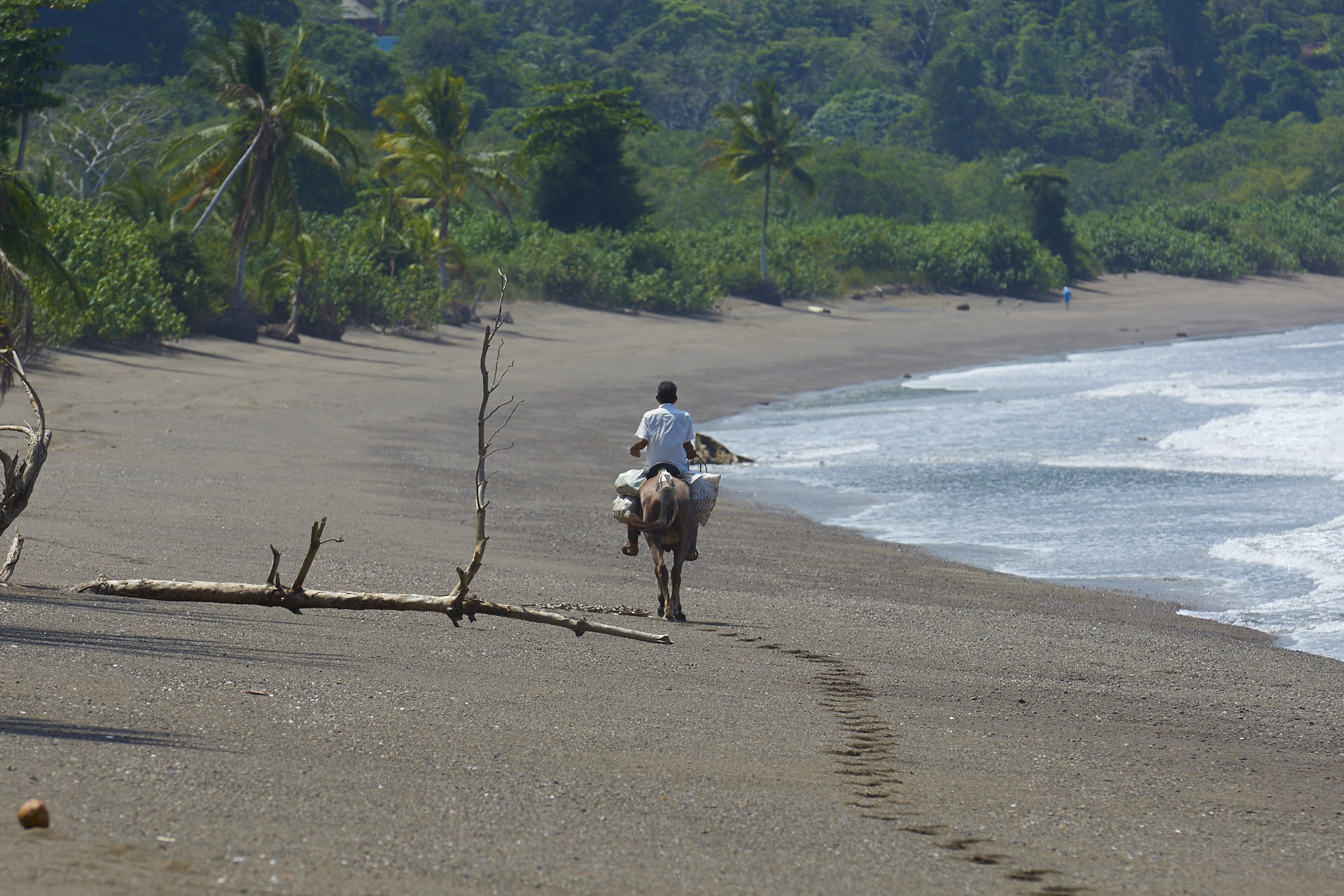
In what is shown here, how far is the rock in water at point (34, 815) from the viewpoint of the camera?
3.97 m

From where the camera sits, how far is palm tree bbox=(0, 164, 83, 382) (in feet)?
25.7

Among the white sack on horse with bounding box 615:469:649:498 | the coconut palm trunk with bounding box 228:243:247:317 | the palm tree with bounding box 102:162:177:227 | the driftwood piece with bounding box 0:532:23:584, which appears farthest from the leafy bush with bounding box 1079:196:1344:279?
the driftwood piece with bounding box 0:532:23:584

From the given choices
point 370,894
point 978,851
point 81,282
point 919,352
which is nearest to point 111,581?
point 370,894

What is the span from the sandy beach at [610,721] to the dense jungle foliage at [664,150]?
12.7ft

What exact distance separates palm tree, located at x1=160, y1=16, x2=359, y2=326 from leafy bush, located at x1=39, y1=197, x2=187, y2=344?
272cm

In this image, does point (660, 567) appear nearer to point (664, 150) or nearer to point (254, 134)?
point (254, 134)

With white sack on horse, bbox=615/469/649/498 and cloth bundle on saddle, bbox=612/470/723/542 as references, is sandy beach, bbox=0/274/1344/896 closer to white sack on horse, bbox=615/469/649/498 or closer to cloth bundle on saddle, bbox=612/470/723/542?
cloth bundle on saddle, bbox=612/470/723/542

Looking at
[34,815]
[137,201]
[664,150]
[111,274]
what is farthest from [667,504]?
[664,150]

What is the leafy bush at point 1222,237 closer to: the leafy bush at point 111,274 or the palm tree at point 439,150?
→ the palm tree at point 439,150

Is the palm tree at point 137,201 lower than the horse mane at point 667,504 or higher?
higher

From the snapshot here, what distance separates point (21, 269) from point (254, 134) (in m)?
22.2

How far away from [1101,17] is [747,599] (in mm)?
115919

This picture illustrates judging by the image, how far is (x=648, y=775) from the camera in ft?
17.4

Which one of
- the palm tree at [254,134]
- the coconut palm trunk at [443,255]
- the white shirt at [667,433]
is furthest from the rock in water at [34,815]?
the coconut palm trunk at [443,255]
